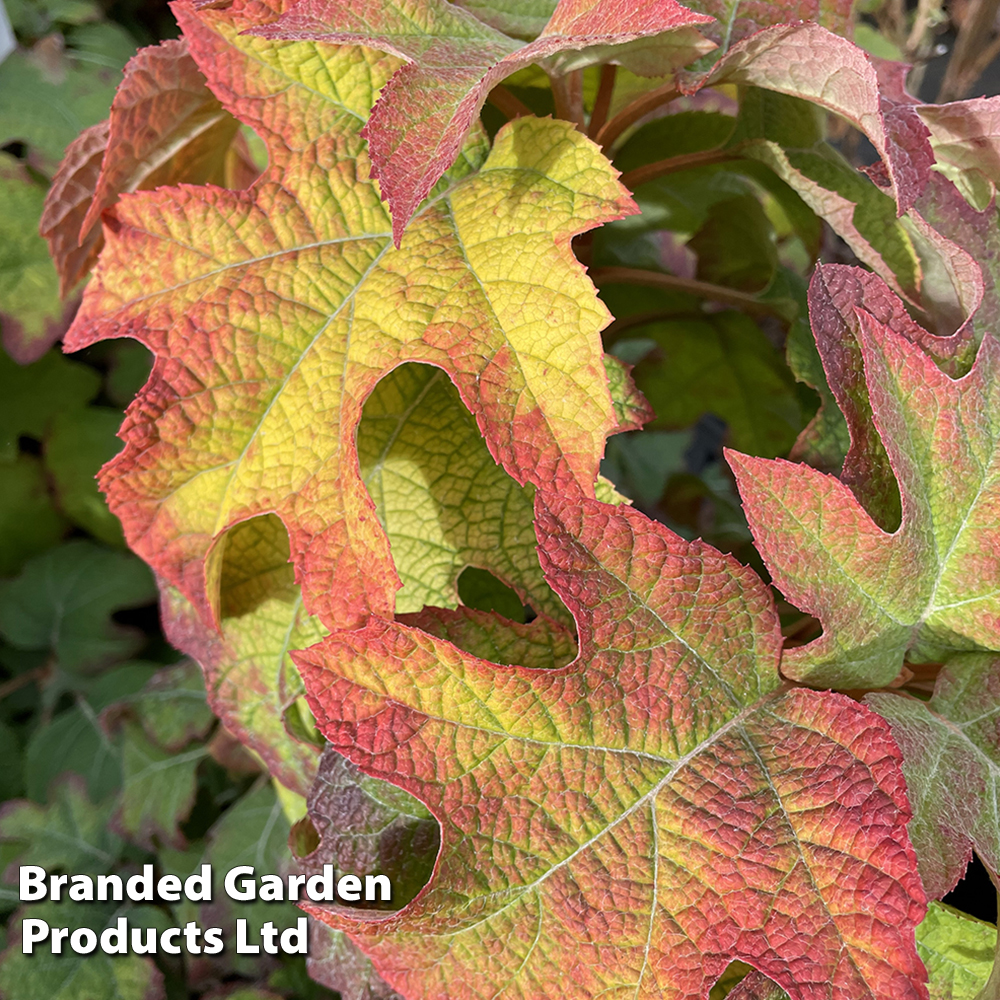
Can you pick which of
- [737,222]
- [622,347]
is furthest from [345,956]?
[622,347]

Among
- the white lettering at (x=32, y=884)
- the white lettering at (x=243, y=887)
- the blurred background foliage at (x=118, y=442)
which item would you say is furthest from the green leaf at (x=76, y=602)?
the white lettering at (x=243, y=887)

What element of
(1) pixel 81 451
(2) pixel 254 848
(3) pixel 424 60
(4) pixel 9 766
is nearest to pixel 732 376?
(3) pixel 424 60

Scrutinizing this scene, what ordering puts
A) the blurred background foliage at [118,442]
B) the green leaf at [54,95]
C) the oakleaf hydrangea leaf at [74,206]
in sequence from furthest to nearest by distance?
1. the green leaf at [54,95]
2. the blurred background foliage at [118,442]
3. the oakleaf hydrangea leaf at [74,206]

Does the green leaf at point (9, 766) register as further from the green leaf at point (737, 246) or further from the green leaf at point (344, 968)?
the green leaf at point (737, 246)

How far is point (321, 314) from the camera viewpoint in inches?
19.0

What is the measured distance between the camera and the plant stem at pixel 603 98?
56 cm

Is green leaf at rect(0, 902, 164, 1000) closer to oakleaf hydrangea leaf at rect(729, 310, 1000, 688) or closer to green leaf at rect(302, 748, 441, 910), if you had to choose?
green leaf at rect(302, 748, 441, 910)

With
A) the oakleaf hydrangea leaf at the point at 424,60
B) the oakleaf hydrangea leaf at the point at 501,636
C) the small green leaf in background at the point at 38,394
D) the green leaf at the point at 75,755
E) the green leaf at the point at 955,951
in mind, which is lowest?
the green leaf at the point at 75,755

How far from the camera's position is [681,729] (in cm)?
40

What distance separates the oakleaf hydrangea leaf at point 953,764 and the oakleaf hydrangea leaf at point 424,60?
11.8 inches

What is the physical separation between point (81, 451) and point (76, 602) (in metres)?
0.17

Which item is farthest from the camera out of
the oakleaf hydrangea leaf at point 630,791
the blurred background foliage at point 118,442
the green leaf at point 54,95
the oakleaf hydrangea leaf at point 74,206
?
the green leaf at point 54,95

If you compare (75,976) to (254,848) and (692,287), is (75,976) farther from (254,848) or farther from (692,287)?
(692,287)

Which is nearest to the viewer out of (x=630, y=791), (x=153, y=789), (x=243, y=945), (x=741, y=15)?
(x=630, y=791)
